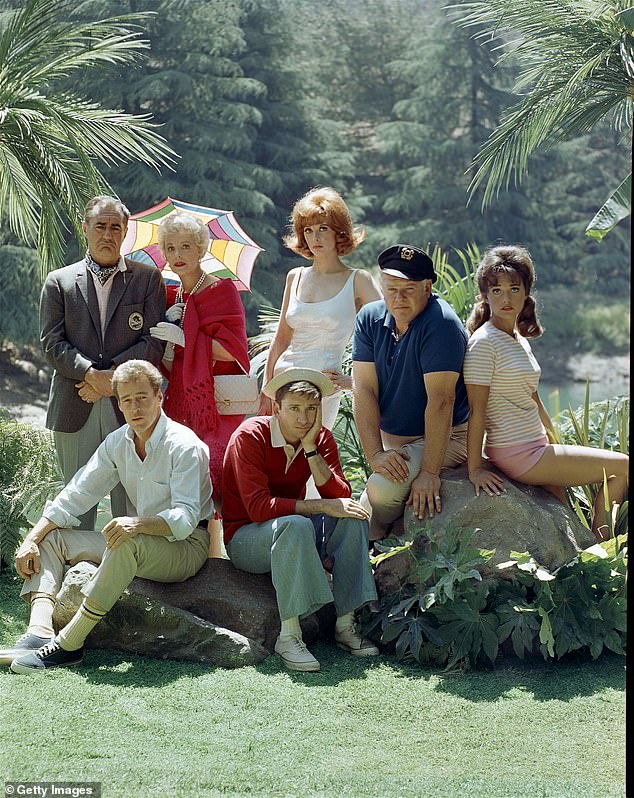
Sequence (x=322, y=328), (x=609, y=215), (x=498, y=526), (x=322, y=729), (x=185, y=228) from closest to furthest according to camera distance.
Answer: (x=609, y=215), (x=322, y=729), (x=498, y=526), (x=185, y=228), (x=322, y=328)

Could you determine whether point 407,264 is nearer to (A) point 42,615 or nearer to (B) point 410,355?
(B) point 410,355

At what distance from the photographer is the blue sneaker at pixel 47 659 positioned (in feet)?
10.8

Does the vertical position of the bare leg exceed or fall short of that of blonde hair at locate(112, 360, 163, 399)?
it falls short

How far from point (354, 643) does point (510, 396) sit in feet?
3.15

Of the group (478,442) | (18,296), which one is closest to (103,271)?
(478,442)

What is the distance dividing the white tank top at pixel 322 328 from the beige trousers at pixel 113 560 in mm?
744

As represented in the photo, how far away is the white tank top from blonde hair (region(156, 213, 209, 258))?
1.30 ft

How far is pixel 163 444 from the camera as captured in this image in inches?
137

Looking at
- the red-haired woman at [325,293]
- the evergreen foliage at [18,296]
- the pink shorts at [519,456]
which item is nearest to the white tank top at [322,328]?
the red-haired woman at [325,293]

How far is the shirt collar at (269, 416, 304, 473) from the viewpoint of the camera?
3.52 m

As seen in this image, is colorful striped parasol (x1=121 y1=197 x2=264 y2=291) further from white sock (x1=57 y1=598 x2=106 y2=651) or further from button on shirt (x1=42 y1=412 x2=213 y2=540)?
white sock (x1=57 y1=598 x2=106 y2=651)

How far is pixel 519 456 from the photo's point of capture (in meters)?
3.71

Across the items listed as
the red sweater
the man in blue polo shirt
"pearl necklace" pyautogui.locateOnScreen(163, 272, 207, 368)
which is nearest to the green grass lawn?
the red sweater

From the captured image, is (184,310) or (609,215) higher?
(609,215)
